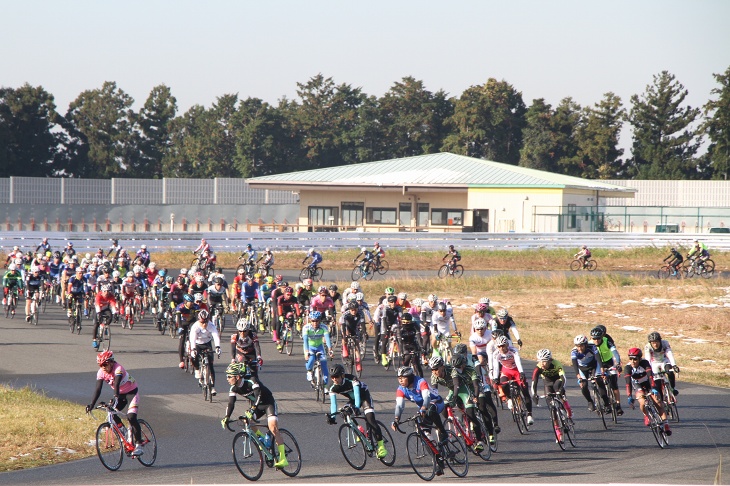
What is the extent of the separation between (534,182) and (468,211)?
196 inches

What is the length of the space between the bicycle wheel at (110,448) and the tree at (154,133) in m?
81.3

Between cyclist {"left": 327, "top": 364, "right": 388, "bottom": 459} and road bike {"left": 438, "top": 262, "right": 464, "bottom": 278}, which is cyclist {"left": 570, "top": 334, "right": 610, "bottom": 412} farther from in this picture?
road bike {"left": 438, "top": 262, "right": 464, "bottom": 278}

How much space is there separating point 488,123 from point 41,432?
8239 centimetres

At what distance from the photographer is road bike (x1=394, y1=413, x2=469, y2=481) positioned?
13.6 m

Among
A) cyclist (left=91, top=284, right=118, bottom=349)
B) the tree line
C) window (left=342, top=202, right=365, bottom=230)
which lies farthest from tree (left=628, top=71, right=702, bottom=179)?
cyclist (left=91, top=284, right=118, bottom=349)

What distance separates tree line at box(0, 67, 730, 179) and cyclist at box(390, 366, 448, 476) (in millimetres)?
75820

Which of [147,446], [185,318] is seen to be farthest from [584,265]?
[147,446]

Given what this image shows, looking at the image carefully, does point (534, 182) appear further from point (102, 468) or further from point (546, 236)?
point (102, 468)

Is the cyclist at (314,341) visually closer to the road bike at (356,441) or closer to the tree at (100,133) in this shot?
the road bike at (356,441)

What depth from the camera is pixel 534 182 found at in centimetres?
6469

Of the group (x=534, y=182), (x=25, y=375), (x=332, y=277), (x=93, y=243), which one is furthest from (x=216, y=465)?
(x=534, y=182)

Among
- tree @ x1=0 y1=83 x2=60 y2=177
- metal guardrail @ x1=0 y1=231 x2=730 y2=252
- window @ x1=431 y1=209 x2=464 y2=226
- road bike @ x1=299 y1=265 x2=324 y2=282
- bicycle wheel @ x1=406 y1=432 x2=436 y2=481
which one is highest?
tree @ x1=0 y1=83 x2=60 y2=177

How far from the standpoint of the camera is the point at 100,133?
302 feet

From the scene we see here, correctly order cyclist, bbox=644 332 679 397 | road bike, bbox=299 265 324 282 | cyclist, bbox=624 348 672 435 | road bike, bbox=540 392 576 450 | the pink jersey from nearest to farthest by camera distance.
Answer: the pink jersey, road bike, bbox=540 392 576 450, cyclist, bbox=624 348 672 435, cyclist, bbox=644 332 679 397, road bike, bbox=299 265 324 282
